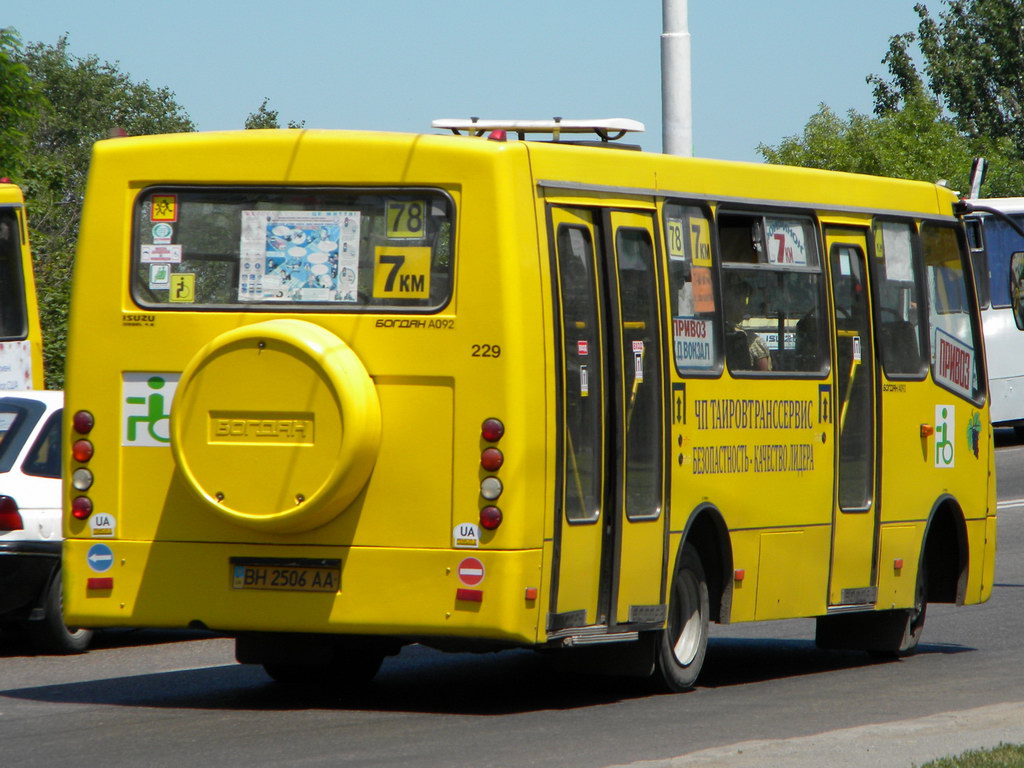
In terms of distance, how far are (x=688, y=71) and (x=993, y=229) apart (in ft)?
52.1

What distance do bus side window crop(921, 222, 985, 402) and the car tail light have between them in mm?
5764

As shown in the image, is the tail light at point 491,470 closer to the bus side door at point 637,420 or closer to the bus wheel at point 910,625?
the bus side door at point 637,420

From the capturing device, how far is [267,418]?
29.9 ft

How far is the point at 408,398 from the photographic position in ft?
29.9

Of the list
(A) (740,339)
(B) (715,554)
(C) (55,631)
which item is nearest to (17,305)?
(C) (55,631)

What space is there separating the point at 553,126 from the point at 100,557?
10.6ft

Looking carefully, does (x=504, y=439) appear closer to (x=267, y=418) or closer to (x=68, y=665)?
(x=267, y=418)

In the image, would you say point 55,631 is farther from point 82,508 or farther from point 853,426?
point 853,426

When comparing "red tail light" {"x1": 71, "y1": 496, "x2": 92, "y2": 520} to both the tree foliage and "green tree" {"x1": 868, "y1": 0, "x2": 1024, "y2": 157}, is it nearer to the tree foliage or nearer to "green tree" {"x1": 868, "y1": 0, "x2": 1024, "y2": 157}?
the tree foliage

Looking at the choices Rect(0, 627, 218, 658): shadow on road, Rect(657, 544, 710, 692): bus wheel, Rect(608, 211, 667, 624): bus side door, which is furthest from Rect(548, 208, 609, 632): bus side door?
Rect(0, 627, 218, 658): shadow on road

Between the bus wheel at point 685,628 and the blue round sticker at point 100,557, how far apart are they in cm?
283

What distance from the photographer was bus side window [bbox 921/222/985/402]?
501 inches

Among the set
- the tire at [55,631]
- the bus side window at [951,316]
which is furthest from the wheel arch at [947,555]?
the tire at [55,631]

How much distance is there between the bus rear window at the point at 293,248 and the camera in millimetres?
9164
